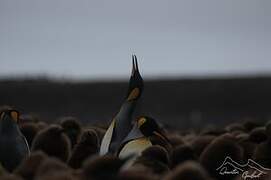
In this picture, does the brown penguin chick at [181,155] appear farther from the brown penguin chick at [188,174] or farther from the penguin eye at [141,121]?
the brown penguin chick at [188,174]

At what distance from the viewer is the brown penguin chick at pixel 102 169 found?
448 cm

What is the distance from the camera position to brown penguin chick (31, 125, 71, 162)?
702cm

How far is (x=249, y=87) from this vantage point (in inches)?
977

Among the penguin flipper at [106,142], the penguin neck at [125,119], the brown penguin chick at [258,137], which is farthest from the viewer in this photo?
the penguin neck at [125,119]

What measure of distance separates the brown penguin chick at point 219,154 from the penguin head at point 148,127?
1.04 m

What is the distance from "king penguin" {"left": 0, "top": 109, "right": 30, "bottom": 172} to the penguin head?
1.01m

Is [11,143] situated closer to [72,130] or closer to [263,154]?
[72,130]

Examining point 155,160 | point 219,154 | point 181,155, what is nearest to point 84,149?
point 181,155

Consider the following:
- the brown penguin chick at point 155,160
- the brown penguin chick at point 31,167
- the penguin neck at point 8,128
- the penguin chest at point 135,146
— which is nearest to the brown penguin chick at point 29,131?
the penguin neck at point 8,128

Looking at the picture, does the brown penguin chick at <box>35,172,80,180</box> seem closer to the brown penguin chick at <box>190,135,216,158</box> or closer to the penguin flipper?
the brown penguin chick at <box>190,135,216,158</box>

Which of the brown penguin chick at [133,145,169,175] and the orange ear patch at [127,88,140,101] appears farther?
the orange ear patch at [127,88,140,101]

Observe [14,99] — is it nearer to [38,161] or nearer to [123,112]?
[123,112]

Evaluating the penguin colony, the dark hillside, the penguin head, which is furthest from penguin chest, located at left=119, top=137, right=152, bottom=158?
the dark hillside

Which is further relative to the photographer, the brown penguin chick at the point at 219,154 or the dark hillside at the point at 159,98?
the dark hillside at the point at 159,98
